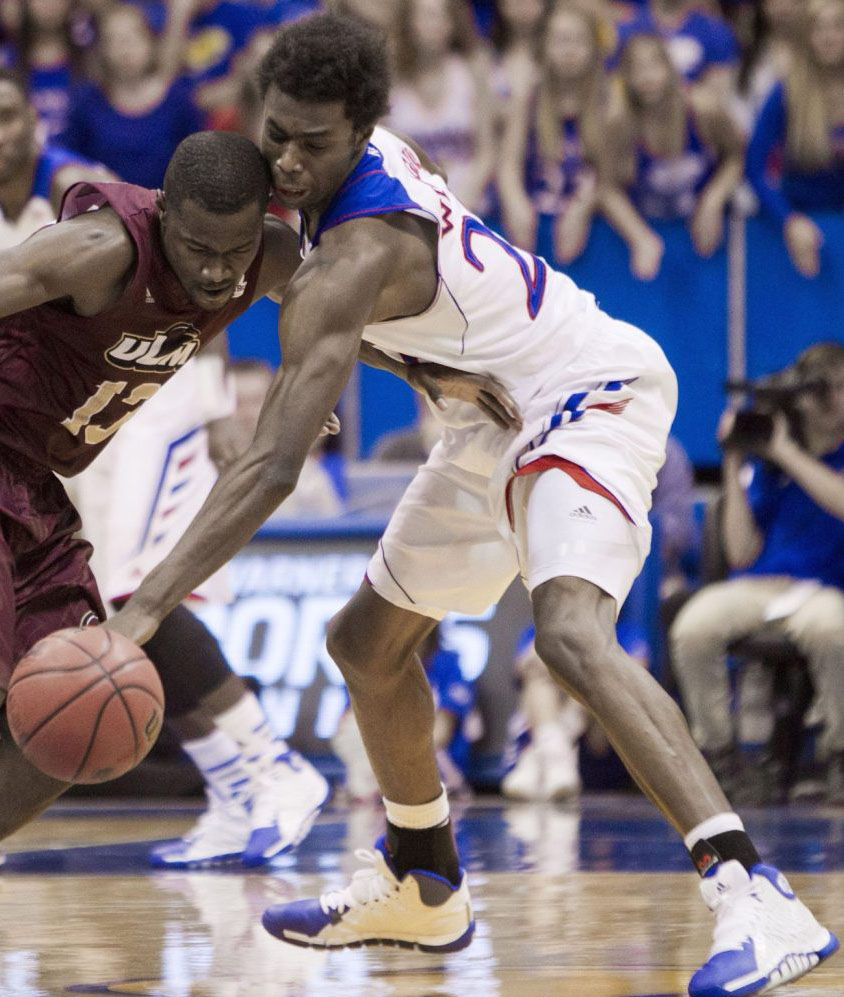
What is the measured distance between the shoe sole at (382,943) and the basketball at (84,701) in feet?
3.08

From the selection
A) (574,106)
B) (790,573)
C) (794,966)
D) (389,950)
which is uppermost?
(794,966)

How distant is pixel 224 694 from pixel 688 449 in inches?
148

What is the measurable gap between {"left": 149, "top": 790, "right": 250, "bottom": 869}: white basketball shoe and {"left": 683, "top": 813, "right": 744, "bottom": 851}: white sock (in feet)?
7.76

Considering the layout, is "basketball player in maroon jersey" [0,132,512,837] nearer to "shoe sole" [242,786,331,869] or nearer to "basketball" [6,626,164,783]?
"basketball" [6,626,164,783]

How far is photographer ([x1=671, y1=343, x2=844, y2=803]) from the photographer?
22.4ft

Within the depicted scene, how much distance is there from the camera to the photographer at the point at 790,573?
683cm

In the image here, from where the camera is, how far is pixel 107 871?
16.3 ft

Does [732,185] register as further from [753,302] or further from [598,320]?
[598,320]

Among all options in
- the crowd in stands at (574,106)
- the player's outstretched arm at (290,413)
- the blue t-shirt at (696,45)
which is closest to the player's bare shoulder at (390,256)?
the player's outstretched arm at (290,413)

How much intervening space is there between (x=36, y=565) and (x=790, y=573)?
413 centimetres

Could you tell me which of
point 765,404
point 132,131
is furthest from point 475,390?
point 132,131

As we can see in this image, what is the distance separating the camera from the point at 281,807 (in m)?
5.23

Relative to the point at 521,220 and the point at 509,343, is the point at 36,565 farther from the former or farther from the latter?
the point at 521,220

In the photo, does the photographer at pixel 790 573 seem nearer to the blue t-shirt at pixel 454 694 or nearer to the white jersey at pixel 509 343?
the blue t-shirt at pixel 454 694
